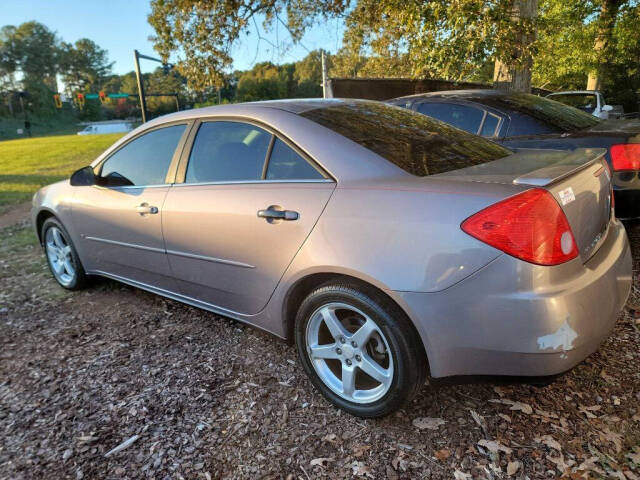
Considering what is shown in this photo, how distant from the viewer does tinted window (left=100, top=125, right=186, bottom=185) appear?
3210 mm

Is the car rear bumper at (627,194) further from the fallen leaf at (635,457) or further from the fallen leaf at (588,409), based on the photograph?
the fallen leaf at (635,457)

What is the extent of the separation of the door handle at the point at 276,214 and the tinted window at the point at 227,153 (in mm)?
291

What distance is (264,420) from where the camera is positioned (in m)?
2.35

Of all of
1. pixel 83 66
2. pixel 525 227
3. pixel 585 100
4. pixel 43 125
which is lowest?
pixel 525 227

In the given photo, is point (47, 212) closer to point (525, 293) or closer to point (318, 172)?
point (318, 172)

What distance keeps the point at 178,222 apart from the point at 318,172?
111 cm

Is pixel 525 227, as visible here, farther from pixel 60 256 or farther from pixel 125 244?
pixel 60 256

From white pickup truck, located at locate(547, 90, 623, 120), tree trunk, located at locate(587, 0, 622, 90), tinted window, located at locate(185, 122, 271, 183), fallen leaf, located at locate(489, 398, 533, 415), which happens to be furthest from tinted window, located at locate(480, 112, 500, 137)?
tree trunk, located at locate(587, 0, 622, 90)

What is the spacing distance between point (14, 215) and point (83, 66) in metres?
121

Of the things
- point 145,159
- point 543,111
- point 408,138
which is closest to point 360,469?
point 408,138

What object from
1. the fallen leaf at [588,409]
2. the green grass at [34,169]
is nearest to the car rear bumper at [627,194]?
the fallen leaf at [588,409]

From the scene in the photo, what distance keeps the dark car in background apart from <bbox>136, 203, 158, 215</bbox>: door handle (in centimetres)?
340

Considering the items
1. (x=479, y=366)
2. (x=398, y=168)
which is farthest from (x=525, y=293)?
(x=398, y=168)

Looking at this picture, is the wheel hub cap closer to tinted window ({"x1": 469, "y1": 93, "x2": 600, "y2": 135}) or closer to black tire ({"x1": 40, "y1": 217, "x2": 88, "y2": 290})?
black tire ({"x1": 40, "y1": 217, "x2": 88, "y2": 290})
